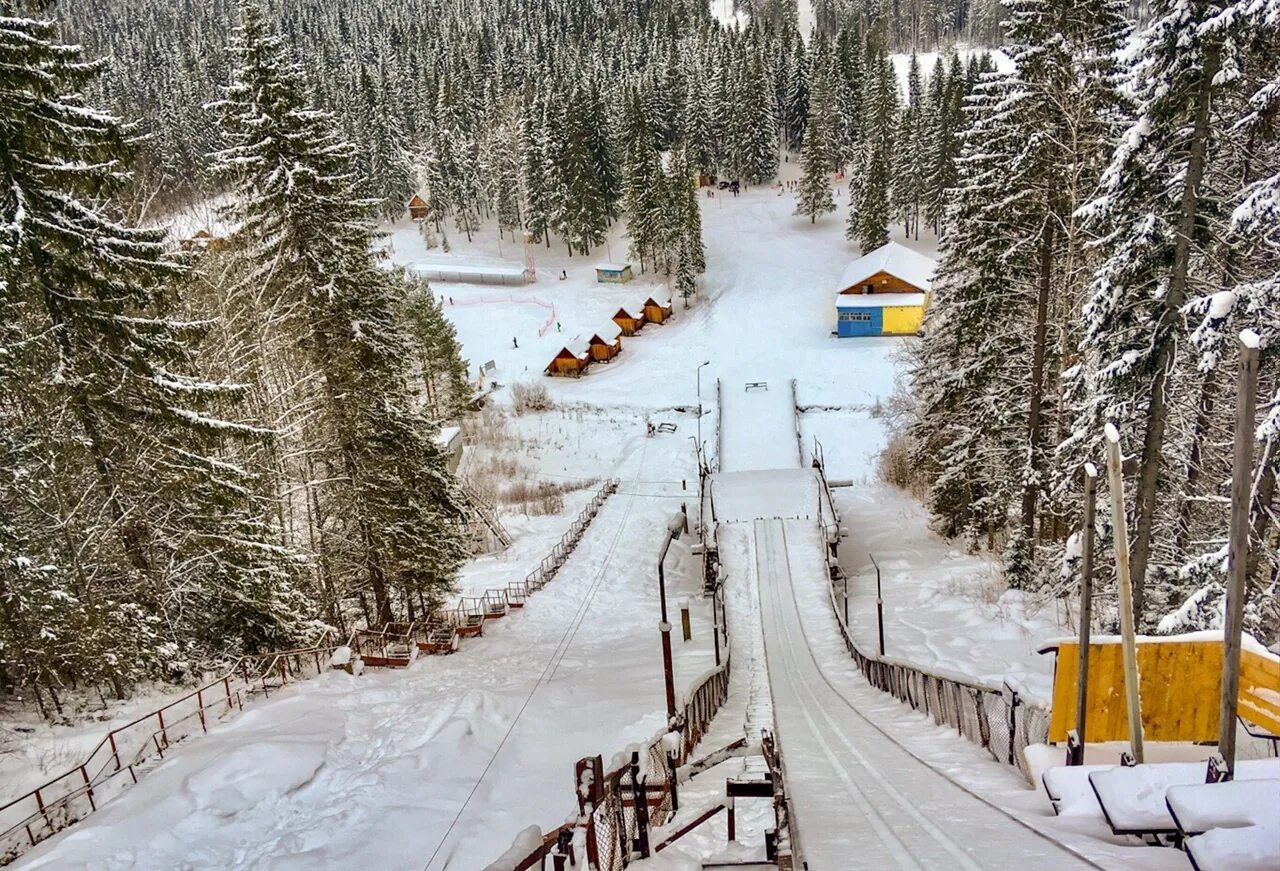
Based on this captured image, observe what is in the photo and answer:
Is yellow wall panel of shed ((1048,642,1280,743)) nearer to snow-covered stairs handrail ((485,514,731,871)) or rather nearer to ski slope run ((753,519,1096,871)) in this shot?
ski slope run ((753,519,1096,871))

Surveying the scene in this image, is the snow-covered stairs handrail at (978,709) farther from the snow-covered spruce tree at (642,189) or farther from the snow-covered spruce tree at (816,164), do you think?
the snow-covered spruce tree at (816,164)

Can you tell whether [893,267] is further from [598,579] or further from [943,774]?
[943,774]

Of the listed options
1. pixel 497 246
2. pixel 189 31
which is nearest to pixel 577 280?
pixel 497 246

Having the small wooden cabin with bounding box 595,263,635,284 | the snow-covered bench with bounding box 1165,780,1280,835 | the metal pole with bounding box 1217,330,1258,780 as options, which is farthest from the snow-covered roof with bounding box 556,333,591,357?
the snow-covered bench with bounding box 1165,780,1280,835

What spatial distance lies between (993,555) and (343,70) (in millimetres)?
118368

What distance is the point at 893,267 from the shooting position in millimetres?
58094

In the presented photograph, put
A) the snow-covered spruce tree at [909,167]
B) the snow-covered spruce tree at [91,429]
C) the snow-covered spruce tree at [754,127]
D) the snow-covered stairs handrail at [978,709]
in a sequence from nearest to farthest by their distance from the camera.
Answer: the snow-covered stairs handrail at [978,709] < the snow-covered spruce tree at [91,429] < the snow-covered spruce tree at [909,167] < the snow-covered spruce tree at [754,127]

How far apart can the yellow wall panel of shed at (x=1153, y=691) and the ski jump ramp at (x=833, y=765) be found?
1.69 metres

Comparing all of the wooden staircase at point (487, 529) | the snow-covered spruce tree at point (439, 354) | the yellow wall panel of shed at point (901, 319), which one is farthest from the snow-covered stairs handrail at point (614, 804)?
the yellow wall panel of shed at point (901, 319)

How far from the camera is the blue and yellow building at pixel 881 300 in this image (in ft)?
185

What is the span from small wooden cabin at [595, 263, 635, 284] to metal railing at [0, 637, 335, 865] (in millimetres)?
58735

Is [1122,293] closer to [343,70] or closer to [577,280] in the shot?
[577,280]

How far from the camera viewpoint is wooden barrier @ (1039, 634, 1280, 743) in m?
8.53

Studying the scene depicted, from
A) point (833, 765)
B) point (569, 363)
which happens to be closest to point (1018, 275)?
point (833, 765)
